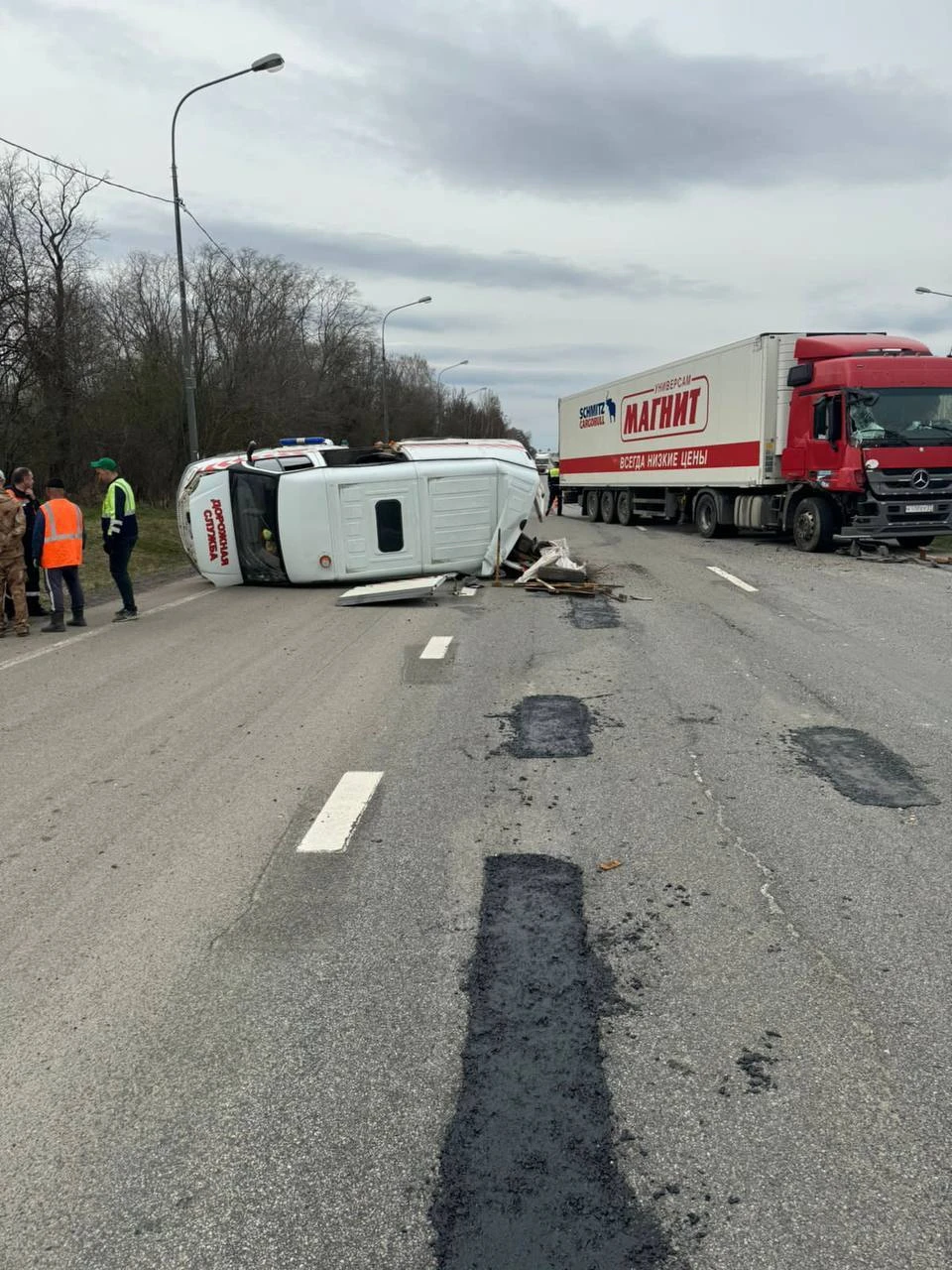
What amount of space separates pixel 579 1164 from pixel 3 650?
8.90 metres

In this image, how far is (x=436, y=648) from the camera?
30.7 ft

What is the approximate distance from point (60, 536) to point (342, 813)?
7371mm

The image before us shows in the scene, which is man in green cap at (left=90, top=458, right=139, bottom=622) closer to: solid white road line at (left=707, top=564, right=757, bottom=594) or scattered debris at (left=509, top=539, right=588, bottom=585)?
scattered debris at (left=509, top=539, right=588, bottom=585)

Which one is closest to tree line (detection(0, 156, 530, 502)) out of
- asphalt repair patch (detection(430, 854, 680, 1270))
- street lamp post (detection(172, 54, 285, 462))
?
street lamp post (detection(172, 54, 285, 462))

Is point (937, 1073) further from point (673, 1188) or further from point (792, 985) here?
point (673, 1188)

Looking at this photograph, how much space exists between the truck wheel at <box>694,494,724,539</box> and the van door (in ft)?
32.2

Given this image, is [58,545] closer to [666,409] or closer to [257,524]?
[257,524]

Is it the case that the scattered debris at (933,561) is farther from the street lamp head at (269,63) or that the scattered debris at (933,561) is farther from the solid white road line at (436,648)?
the street lamp head at (269,63)

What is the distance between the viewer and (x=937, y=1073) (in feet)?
8.89

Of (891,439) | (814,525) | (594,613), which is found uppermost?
(891,439)

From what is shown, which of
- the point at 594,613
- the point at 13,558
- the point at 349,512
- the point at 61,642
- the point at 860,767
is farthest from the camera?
the point at 349,512

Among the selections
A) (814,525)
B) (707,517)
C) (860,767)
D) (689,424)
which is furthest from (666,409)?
(860,767)

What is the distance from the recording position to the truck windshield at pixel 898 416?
16219mm

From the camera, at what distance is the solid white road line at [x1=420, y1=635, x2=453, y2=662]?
8.86 metres
